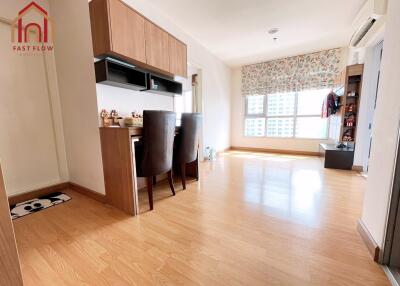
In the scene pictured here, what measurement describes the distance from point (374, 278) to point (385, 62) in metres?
1.39

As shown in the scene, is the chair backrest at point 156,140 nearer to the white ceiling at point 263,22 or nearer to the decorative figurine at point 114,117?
the decorative figurine at point 114,117

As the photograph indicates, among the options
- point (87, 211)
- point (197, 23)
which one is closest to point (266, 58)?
point (197, 23)

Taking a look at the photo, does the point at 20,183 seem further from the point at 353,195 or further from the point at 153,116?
the point at 353,195

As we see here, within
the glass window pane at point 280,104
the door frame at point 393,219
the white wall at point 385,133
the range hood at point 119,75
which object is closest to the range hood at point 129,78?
the range hood at point 119,75

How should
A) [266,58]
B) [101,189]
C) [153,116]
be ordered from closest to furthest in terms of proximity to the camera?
[153,116] < [101,189] < [266,58]

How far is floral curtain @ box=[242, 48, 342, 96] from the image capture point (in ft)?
12.7

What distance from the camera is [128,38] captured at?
1810mm

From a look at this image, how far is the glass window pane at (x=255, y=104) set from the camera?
4.93 metres

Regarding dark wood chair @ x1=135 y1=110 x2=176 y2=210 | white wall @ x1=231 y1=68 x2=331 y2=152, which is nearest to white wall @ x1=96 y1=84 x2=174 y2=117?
dark wood chair @ x1=135 y1=110 x2=176 y2=210

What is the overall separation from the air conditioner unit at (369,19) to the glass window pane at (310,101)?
5.06ft

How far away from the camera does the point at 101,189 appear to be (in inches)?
77.1

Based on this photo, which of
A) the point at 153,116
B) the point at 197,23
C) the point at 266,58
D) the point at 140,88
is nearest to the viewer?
the point at 153,116

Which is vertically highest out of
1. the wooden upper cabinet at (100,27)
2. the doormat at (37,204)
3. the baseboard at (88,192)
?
the wooden upper cabinet at (100,27)

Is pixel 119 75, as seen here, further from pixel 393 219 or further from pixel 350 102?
pixel 350 102
